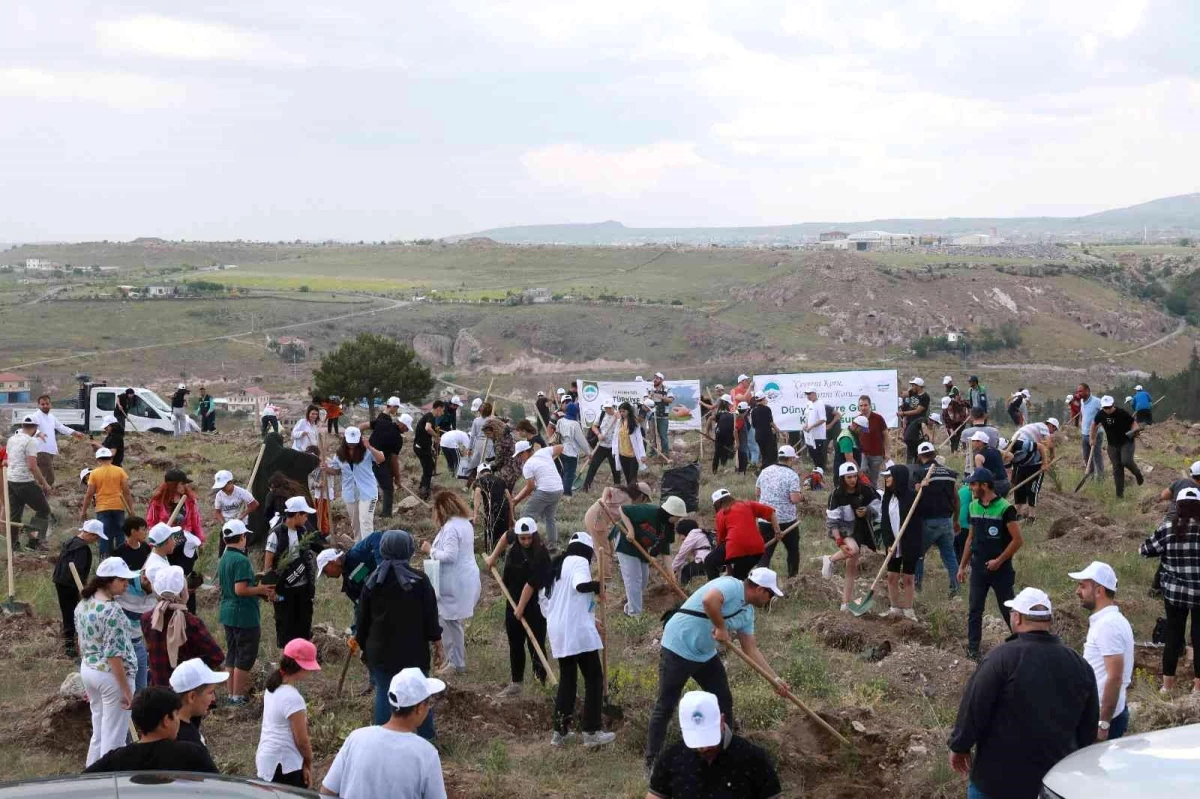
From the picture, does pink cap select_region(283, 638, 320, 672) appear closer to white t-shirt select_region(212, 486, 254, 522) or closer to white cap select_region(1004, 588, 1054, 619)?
white cap select_region(1004, 588, 1054, 619)

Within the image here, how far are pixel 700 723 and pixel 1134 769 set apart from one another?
6.22 ft

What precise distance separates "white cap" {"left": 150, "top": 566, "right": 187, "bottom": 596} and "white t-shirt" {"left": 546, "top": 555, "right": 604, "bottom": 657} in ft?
7.79

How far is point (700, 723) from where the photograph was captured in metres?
5.11

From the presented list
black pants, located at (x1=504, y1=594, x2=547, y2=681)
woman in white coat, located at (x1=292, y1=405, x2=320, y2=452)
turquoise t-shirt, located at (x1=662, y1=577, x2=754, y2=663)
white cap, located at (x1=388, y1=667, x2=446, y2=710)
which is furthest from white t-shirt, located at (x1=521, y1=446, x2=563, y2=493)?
white cap, located at (x1=388, y1=667, x2=446, y2=710)

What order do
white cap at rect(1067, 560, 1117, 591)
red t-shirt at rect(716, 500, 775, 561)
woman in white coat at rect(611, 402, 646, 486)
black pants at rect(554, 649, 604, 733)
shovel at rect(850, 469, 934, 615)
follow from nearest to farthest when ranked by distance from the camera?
white cap at rect(1067, 560, 1117, 591), black pants at rect(554, 649, 604, 733), red t-shirt at rect(716, 500, 775, 561), shovel at rect(850, 469, 934, 615), woman in white coat at rect(611, 402, 646, 486)

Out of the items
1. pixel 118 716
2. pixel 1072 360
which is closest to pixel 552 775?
pixel 118 716

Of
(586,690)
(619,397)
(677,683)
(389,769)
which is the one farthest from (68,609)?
(619,397)

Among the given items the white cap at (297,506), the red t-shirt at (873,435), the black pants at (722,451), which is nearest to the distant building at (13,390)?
the black pants at (722,451)

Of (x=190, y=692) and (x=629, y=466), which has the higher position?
(x=190, y=692)

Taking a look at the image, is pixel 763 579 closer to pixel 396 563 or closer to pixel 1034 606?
pixel 1034 606

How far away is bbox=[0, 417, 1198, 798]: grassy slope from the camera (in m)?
Result: 8.14

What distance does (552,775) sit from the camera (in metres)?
8.22

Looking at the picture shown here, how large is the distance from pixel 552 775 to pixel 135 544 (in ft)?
11.6

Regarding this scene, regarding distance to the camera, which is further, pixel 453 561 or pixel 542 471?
pixel 542 471
